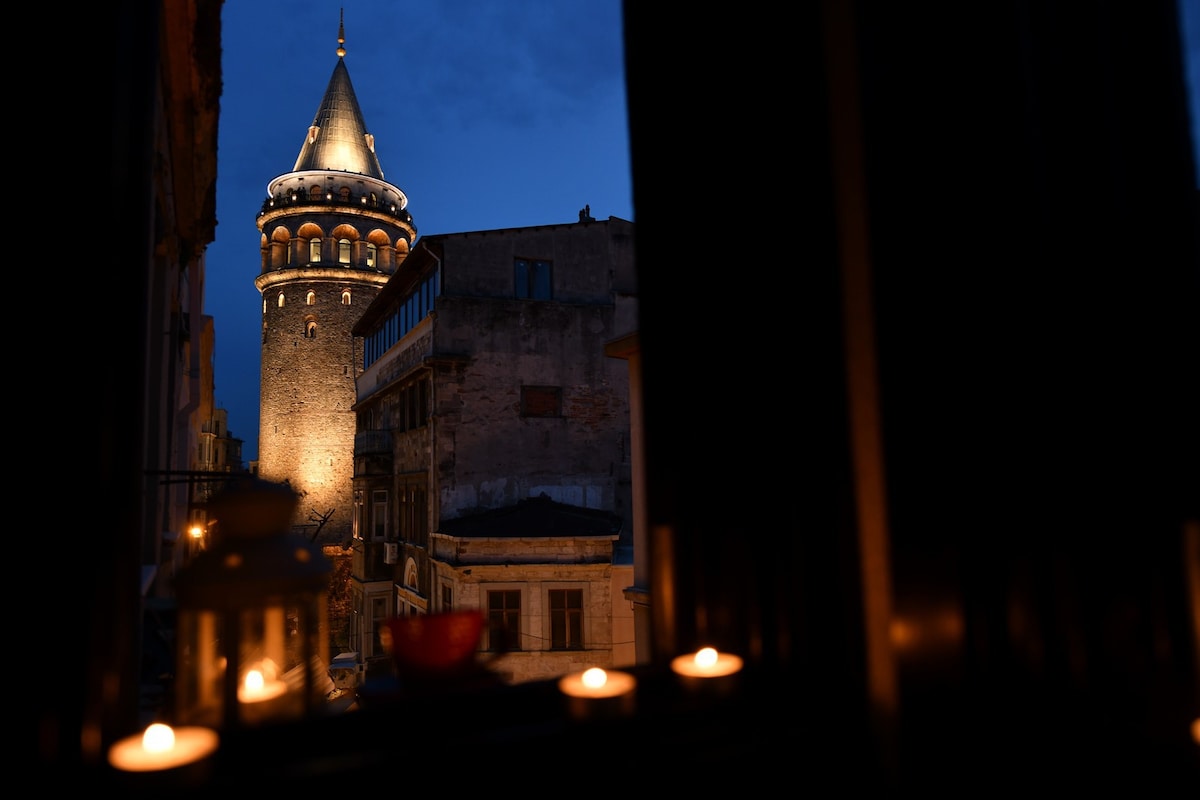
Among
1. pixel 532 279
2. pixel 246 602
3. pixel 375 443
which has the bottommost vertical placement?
pixel 246 602

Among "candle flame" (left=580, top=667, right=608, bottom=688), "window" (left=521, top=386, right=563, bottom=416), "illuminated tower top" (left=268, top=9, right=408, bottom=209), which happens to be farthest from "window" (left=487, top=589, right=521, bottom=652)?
"illuminated tower top" (left=268, top=9, right=408, bottom=209)

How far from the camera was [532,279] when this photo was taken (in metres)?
19.1

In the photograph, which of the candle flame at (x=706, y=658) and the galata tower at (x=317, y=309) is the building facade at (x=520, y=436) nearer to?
the galata tower at (x=317, y=309)

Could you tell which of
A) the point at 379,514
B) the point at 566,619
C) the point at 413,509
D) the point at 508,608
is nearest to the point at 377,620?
the point at 379,514

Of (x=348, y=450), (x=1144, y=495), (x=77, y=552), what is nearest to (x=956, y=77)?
(x=1144, y=495)

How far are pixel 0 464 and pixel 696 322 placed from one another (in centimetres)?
214

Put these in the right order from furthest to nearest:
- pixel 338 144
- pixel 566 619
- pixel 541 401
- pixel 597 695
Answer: pixel 338 144 → pixel 541 401 → pixel 566 619 → pixel 597 695

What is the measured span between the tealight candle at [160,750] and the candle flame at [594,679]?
1012 millimetres

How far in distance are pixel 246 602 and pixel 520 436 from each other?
1629 cm

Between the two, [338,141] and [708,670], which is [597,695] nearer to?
[708,670]

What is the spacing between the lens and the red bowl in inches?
90.8

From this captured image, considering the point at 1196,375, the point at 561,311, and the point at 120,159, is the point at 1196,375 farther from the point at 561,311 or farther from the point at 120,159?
the point at 561,311

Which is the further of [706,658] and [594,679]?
[706,658]

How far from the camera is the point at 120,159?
1.92m
